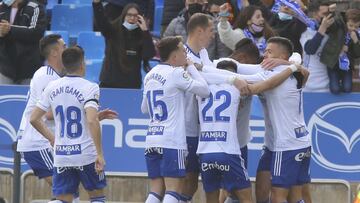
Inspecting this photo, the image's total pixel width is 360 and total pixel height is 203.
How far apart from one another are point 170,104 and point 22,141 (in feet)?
6.30

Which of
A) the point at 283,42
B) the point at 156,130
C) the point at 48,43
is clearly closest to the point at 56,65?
the point at 48,43

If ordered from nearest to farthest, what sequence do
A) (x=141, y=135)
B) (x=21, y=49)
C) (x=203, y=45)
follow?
(x=203, y=45), (x=141, y=135), (x=21, y=49)

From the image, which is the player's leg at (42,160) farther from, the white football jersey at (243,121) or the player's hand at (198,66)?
the white football jersey at (243,121)

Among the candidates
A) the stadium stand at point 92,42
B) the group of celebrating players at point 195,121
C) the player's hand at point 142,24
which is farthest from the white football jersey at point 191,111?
the stadium stand at point 92,42

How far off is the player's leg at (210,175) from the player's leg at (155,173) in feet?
1.45

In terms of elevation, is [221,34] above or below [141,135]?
above

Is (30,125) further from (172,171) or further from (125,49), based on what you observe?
(125,49)

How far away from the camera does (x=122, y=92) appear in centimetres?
1335

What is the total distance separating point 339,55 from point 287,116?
274 cm

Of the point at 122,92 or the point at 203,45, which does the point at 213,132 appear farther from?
the point at 122,92

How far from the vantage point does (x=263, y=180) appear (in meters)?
11.6

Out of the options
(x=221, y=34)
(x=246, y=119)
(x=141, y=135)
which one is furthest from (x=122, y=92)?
(x=246, y=119)

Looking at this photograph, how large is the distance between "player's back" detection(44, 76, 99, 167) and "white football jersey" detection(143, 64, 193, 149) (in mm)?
673

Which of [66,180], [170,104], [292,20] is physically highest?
[292,20]
